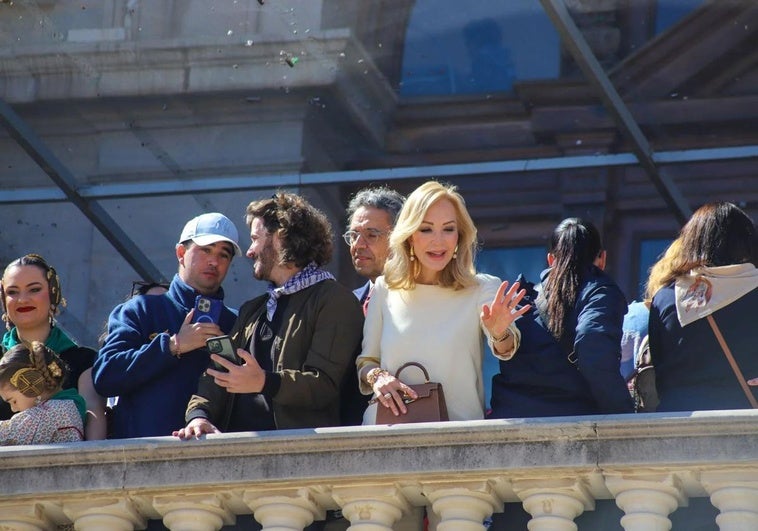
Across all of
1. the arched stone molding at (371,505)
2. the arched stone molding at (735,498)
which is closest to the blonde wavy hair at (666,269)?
the arched stone molding at (735,498)

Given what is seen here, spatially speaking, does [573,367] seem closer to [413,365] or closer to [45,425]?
[413,365]

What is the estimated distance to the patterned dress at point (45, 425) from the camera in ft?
23.9

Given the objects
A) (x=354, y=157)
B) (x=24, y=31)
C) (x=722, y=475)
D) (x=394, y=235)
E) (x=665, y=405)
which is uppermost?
(x=24, y=31)

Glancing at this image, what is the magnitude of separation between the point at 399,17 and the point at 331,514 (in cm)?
461

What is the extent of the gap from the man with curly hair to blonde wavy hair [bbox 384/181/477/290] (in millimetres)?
237

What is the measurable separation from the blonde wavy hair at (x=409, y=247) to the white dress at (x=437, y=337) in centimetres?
4

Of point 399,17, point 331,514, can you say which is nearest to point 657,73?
point 399,17

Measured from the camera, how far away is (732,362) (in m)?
7.00

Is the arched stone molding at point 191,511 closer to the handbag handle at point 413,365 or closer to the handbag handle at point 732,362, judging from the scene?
the handbag handle at point 413,365

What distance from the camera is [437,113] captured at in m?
11.3

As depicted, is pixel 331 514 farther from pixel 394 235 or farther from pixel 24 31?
pixel 24 31

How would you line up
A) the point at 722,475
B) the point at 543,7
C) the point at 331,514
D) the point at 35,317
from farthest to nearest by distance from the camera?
the point at 543,7, the point at 35,317, the point at 331,514, the point at 722,475

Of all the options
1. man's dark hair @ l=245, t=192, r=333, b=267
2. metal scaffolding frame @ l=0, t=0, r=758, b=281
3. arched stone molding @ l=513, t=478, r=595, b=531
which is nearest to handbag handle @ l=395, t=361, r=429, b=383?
arched stone molding @ l=513, t=478, r=595, b=531

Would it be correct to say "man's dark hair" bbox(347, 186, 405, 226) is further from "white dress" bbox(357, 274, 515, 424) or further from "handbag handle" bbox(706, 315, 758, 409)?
"handbag handle" bbox(706, 315, 758, 409)
